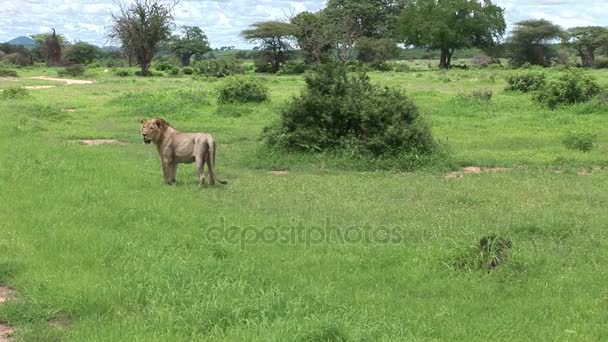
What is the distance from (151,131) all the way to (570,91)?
576 inches

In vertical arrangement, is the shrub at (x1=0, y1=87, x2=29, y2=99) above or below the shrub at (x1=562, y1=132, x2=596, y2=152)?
above

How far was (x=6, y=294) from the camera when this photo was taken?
17.9 ft

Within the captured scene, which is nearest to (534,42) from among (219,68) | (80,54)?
(219,68)

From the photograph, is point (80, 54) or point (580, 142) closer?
point (580, 142)

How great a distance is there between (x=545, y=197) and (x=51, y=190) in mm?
6762

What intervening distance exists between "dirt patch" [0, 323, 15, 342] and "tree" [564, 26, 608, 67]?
59331mm

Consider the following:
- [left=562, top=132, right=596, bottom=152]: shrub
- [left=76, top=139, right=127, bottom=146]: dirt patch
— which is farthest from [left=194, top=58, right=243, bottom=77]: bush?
[left=562, top=132, right=596, bottom=152]: shrub

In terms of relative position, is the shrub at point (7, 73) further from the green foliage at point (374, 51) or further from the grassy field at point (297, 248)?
the grassy field at point (297, 248)

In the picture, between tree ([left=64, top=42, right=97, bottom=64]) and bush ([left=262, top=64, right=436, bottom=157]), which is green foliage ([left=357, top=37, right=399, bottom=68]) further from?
bush ([left=262, top=64, right=436, bottom=157])

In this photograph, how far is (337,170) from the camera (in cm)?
1224

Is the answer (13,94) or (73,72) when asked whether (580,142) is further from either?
(73,72)

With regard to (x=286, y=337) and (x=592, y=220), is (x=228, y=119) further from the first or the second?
(x=286, y=337)

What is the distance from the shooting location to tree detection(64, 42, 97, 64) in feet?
224

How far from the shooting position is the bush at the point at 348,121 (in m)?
12.9
